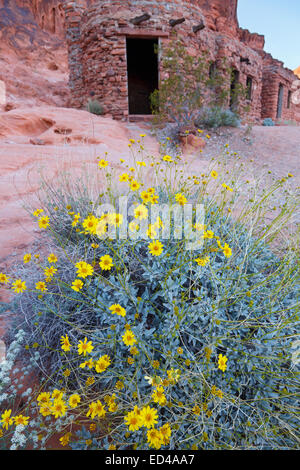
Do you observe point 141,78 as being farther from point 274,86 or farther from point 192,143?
point 192,143

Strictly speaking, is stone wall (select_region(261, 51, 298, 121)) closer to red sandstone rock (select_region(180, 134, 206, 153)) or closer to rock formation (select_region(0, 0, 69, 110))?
rock formation (select_region(0, 0, 69, 110))

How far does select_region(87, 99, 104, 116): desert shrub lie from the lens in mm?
8951

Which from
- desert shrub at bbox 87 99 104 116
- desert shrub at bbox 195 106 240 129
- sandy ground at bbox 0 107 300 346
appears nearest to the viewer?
sandy ground at bbox 0 107 300 346

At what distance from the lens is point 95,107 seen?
896 cm

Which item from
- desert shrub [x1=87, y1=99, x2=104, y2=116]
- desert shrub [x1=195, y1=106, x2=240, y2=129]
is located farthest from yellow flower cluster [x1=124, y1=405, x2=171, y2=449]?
desert shrub [x1=87, y1=99, x2=104, y2=116]

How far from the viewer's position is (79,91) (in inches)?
402

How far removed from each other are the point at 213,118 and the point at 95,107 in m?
4.20

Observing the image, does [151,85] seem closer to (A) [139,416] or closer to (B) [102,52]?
(B) [102,52]

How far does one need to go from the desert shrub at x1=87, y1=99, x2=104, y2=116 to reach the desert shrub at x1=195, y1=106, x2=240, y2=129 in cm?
355

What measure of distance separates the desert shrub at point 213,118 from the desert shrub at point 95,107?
355 cm

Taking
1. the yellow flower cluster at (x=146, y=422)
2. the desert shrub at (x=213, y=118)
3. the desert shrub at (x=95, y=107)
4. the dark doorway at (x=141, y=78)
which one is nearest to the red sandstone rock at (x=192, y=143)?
the desert shrub at (x=213, y=118)

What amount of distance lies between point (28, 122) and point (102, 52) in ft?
13.1

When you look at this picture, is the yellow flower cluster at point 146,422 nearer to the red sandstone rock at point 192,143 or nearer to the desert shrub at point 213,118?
the red sandstone rock at point 192,143

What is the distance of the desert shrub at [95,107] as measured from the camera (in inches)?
352
